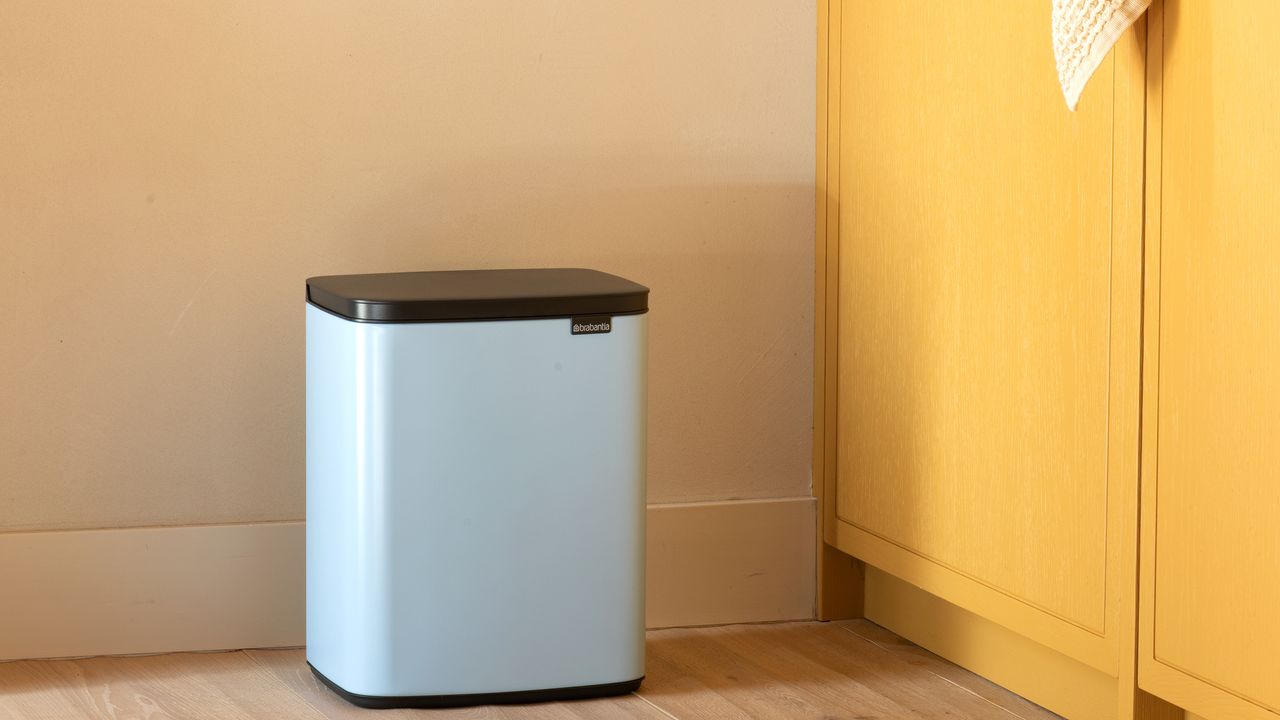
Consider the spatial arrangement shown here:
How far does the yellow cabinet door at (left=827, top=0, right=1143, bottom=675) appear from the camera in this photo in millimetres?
1440

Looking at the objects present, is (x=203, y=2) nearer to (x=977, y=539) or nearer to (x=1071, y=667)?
→ (x=977, y=539)

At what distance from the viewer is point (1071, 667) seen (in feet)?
5.21

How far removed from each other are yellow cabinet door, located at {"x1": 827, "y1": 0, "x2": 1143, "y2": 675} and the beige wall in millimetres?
145

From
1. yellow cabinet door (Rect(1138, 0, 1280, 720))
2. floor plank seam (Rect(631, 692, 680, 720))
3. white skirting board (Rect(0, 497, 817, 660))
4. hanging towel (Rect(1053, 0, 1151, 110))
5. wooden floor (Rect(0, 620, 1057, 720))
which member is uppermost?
hanging towel (Rect(1053, 0, 1151, 110))

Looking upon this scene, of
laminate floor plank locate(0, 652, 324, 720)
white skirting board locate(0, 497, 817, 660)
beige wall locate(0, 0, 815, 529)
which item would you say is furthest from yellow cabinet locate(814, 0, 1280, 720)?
laminate floor plank locate(0, 652, 324, 720)

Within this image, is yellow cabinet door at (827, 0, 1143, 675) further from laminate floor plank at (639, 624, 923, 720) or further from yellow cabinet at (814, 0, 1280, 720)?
laminate floor plank at (639, 624, 923, 720)

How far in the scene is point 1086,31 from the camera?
4.34 ft

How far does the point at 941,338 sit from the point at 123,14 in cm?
106

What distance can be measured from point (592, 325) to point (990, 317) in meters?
0.45

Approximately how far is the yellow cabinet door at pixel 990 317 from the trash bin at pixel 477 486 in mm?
366

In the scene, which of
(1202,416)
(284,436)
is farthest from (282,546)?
(1202,416)

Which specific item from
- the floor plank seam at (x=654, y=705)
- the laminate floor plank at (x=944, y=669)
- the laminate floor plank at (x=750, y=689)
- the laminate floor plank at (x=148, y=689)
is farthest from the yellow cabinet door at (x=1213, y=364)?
the laminate floor plank at (x=148, y=689)

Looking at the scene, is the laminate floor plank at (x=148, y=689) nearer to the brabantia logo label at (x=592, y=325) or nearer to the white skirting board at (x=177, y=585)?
the white skirting board at (x=177, y=585)

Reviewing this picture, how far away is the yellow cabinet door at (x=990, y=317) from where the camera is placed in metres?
1.44
